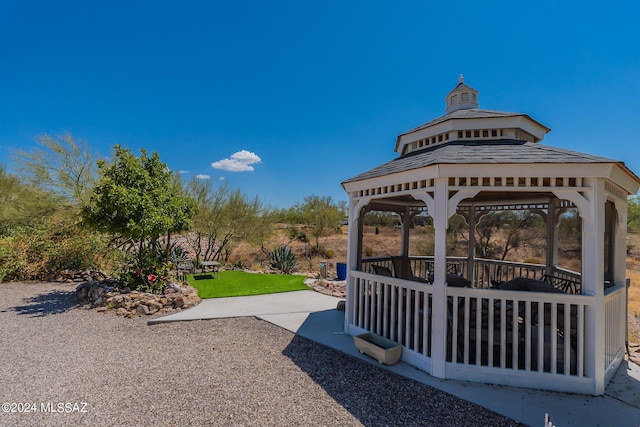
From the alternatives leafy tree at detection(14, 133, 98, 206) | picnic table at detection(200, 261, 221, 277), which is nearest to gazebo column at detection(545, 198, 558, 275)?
picnic table at detection(200, 261, 221, 277)

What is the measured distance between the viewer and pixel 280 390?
3400mm

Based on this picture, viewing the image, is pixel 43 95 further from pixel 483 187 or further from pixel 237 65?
pixel 483 187

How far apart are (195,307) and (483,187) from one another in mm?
6889

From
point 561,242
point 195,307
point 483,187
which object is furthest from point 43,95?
point 561,242

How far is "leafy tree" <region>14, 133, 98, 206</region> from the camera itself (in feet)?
38.5

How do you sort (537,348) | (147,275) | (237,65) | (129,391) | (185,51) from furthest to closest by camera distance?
(237,65), (185,51), (147,275), (537,348), (129,391)

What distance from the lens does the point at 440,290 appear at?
12.3 ft

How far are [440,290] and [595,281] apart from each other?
1.78m

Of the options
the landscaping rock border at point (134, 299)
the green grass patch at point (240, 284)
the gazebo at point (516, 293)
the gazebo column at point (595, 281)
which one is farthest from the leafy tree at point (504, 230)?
the landscaping rock border at point (134, 299)

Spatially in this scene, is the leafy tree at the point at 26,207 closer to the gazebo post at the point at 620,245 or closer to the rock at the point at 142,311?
the rock at the point at 142,311

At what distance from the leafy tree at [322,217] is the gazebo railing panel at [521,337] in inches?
801

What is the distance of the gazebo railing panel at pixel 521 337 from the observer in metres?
3.44

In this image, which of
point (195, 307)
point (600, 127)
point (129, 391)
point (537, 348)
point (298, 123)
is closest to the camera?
point (129, 391)

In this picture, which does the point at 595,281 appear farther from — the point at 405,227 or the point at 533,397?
the point at 405,227
